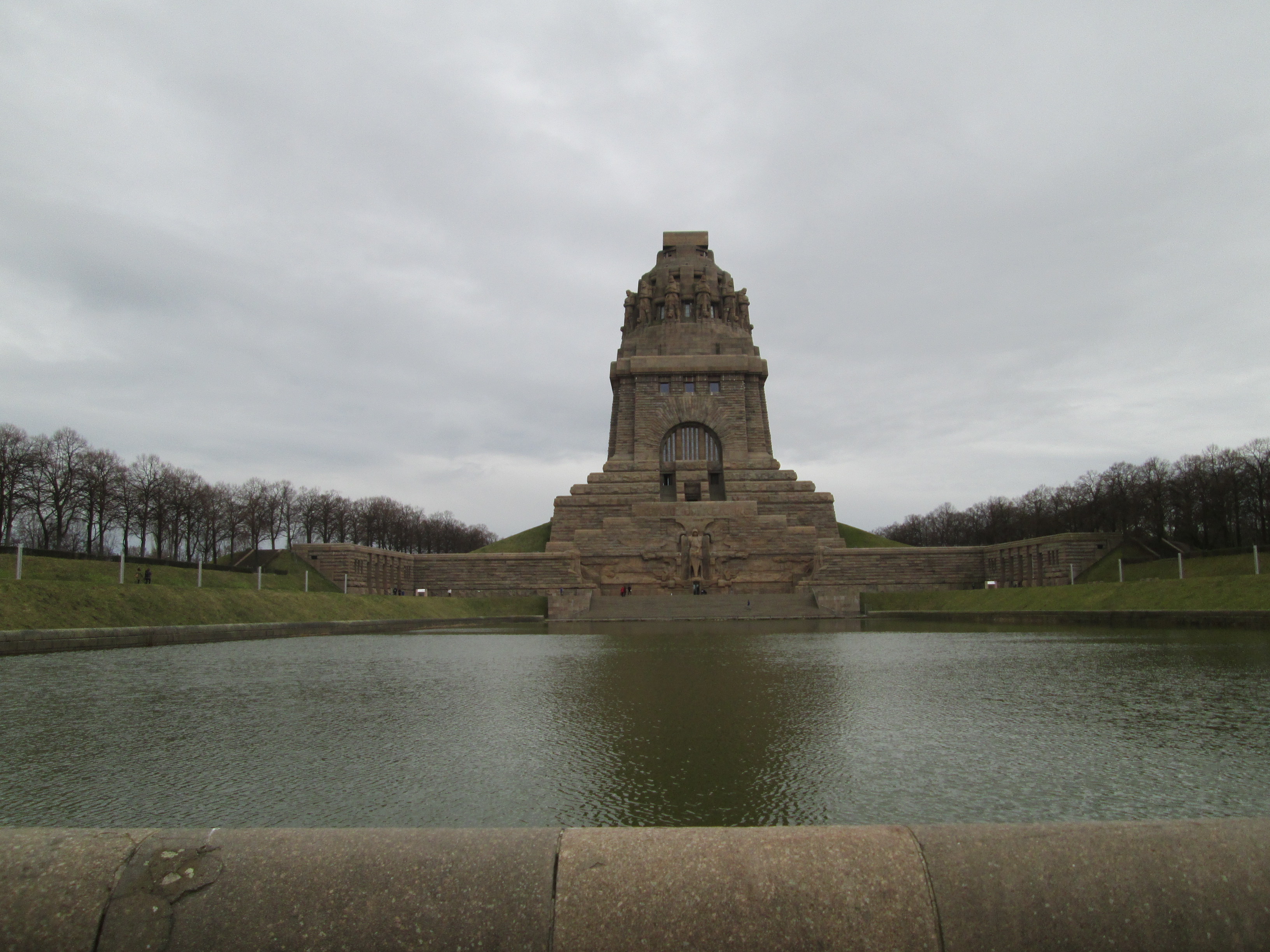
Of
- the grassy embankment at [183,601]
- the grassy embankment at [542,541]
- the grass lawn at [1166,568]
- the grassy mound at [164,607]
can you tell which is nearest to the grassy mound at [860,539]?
the grassy embankment at [542,541]

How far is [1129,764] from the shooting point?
19.4 ft

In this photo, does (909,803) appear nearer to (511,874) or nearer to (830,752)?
(830,752)

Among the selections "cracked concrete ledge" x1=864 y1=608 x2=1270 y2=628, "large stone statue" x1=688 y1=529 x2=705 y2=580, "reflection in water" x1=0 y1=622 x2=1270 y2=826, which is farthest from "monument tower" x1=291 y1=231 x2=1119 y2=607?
"reflection in water" x1=0 y1=622 x2=1270 y2=826

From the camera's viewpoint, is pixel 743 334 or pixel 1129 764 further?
pixel 743 334

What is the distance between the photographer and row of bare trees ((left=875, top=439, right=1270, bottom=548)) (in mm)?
45281

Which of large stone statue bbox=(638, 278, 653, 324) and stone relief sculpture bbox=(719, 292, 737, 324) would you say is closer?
stone relief sculpture bbox=(719, 292, 737, 324)

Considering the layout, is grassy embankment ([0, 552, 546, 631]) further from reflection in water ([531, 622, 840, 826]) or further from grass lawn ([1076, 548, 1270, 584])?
grass lawn ([1076, 548, 1270, 584])

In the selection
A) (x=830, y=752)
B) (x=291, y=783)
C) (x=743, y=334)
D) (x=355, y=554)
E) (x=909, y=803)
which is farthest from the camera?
(x=743, y=334)

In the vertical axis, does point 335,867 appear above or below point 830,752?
above

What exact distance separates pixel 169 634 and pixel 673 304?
4526 centimetres

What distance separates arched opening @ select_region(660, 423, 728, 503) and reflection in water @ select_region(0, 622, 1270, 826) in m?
40.4

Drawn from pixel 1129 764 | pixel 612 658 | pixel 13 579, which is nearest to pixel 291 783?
pixel 1129 764

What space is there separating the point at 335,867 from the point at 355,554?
41.8 m

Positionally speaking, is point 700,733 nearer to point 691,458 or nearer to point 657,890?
point 657,890
